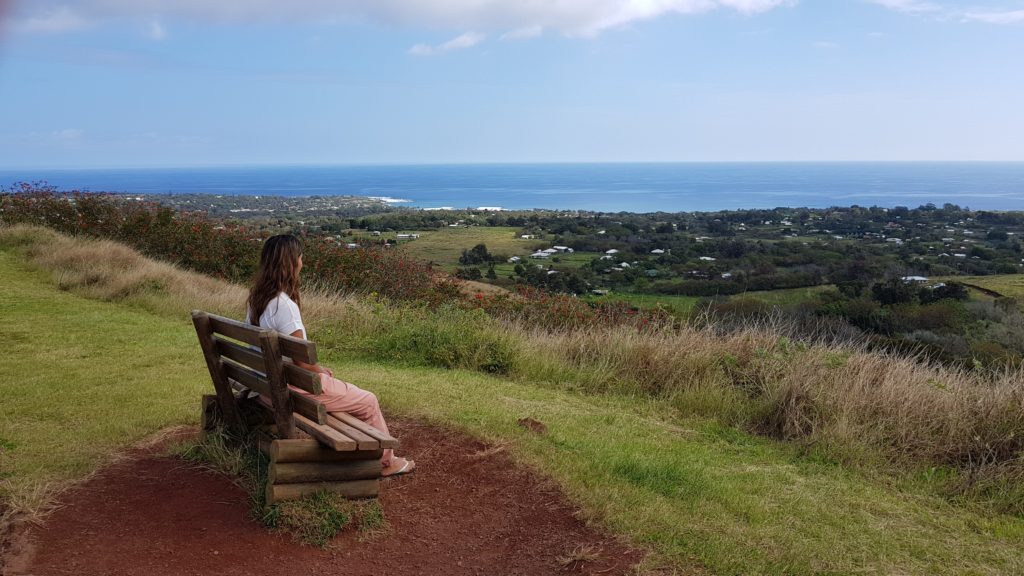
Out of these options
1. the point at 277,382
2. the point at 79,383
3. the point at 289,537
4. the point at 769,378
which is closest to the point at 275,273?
the point at 277,382

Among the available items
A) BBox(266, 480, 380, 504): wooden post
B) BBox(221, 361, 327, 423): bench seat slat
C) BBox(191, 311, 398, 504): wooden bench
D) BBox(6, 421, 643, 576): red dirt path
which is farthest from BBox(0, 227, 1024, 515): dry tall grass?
BBox(221, 361, 327, 423): bench seat slat

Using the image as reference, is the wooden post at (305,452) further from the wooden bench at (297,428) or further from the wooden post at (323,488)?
the wooden post at (323,488)

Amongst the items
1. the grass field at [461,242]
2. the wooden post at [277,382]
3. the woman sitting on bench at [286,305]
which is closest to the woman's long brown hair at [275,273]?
the woman sitting on bench at [286,305]

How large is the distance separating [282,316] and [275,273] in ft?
0.84

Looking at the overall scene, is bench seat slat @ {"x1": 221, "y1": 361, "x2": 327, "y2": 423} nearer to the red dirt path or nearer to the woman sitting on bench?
the woman sitting on bench

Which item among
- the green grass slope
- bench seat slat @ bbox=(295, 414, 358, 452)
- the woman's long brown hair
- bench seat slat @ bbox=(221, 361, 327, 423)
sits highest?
the woman's long brown hair

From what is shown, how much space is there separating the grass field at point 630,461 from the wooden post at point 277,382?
135 centimetres

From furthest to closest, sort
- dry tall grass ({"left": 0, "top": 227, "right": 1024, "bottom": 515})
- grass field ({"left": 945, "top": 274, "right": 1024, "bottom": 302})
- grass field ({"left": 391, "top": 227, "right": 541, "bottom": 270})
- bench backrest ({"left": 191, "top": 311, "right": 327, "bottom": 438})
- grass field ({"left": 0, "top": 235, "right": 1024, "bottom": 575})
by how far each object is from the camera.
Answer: grass field ({"left": 391, "top": 227, "right": 541, "bottom": 270}), grass field ({"left": 945, "top": 274, "right": 1024, "bottom": 302}), dry tall grass ({"left": 0, "top": 227, "right": 1024, "bottom": 515}), grass field ({"left": 0, "top": 235, "right": 1024, "bottom": 575}), bench backrest ({"left": 191, "top": 311, "right": 327, "bottom": 438})

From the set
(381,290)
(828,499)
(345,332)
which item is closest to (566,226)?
(381,290)

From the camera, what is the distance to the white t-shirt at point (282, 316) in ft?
13.7

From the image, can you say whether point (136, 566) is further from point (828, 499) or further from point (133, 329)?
point (133, 329)

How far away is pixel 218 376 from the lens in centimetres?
443

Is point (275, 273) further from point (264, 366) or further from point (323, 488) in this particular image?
point (323, 488)

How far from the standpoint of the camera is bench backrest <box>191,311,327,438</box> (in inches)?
142
